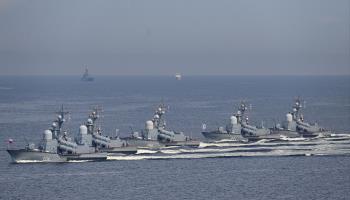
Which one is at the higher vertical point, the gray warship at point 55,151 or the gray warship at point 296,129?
the gray warship at point 296,129

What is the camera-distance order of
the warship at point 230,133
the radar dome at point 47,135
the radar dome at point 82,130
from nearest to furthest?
the radar dome at point 47,135
the radar dome at point 82,130
the warship at point 230,133

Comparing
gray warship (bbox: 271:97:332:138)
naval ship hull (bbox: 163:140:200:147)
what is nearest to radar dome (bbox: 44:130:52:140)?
naval ship hull (bbox: 163:140:200:147)

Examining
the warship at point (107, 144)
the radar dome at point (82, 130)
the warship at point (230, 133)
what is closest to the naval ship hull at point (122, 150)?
the warship at point (107, 144)

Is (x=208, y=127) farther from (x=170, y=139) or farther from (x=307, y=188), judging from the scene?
(x=307, y=188)

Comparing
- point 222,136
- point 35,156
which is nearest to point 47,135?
point 35,156

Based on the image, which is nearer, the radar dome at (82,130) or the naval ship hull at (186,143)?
the radar dome at (82,130)

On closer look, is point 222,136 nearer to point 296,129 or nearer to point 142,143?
point 296,129

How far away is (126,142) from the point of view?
460ft

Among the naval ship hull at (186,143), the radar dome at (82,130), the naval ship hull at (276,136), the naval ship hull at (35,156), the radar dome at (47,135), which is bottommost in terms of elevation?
the naval ship hull at (35,156)

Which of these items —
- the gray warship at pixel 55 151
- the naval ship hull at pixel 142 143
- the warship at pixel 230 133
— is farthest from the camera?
the warship at pixel 230 133

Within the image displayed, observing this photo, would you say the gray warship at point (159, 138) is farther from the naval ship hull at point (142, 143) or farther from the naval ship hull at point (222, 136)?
the naval ship hull at point (222, 136)

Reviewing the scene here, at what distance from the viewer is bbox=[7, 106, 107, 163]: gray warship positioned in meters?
125

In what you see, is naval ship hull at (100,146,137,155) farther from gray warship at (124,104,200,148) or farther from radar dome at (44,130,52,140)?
radar dome at (44,130,52,140)

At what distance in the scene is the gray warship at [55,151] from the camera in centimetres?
12502
